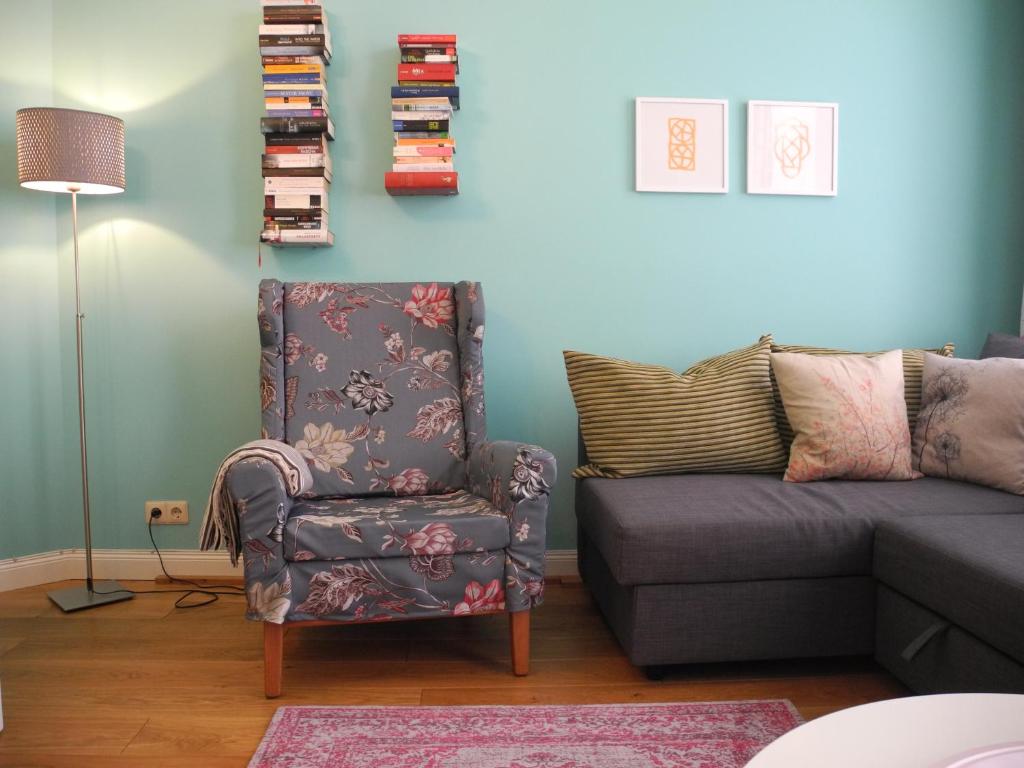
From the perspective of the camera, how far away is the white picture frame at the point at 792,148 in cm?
262

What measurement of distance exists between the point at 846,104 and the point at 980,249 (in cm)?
74

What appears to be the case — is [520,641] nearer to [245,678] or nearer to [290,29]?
[245,678]

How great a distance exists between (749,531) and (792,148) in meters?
1.53

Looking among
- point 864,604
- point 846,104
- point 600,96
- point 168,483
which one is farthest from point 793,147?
point 168,483

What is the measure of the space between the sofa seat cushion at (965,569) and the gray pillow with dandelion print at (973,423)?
31 centimetres

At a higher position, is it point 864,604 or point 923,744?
point 923,744

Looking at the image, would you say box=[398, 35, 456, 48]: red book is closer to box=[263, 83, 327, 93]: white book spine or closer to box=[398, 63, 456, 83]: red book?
box=[398, 63, 456, 83]: red book

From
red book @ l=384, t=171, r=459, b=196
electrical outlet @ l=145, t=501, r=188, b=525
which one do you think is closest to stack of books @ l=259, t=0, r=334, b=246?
red book @ l=384, t=171, r=459, b=196

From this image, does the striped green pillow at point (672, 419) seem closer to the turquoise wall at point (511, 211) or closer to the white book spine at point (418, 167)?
the turquoise wall at point (511, 211)

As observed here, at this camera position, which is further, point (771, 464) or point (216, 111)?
point (216, 111)

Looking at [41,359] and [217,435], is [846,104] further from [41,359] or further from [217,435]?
[41,359]

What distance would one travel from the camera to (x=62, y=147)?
223cm

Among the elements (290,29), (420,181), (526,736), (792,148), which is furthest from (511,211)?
(526,736)

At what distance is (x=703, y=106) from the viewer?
2.60 metres
